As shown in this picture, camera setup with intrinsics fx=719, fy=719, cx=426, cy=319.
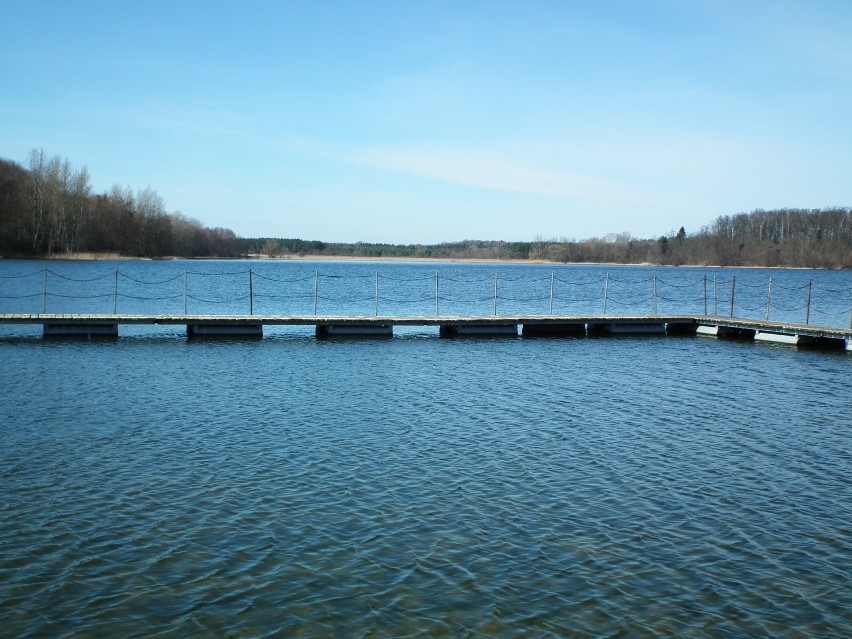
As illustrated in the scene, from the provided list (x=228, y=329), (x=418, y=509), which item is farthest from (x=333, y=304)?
(x=418, y=509)

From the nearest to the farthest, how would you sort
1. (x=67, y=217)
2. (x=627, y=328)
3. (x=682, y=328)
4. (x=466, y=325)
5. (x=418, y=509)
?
(x=418, y=509) → (x=466, y=325) → (x=627, y=328) → (x=682, y=328) → (x=67, y=217)

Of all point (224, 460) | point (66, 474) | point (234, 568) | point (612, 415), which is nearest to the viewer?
point (234, 568)

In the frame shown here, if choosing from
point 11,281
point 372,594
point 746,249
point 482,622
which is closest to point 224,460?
point 372,594

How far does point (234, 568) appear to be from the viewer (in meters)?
6.99

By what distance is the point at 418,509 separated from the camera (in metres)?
8.58

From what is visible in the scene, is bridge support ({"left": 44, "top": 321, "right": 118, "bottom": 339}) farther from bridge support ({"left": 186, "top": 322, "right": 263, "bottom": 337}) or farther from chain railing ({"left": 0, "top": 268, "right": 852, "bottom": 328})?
chain railing ({"left": 0, "top": 268, "right": 852, "bottom": 328})

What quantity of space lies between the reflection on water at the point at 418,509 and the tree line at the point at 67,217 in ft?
229

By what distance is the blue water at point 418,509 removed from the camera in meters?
6.29

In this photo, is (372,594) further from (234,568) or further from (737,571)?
(737,571)

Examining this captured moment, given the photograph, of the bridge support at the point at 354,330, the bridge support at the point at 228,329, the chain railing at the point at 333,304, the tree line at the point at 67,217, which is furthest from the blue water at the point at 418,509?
the tree line at the point at 67,217

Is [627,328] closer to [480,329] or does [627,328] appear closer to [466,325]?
[480,329]

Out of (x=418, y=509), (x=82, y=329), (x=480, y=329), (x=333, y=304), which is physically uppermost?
(x=480, y=329)

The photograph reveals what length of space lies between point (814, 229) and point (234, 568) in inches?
6483

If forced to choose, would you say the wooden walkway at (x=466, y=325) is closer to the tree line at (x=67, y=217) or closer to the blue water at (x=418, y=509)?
the blue water at (x=418, y=509)
